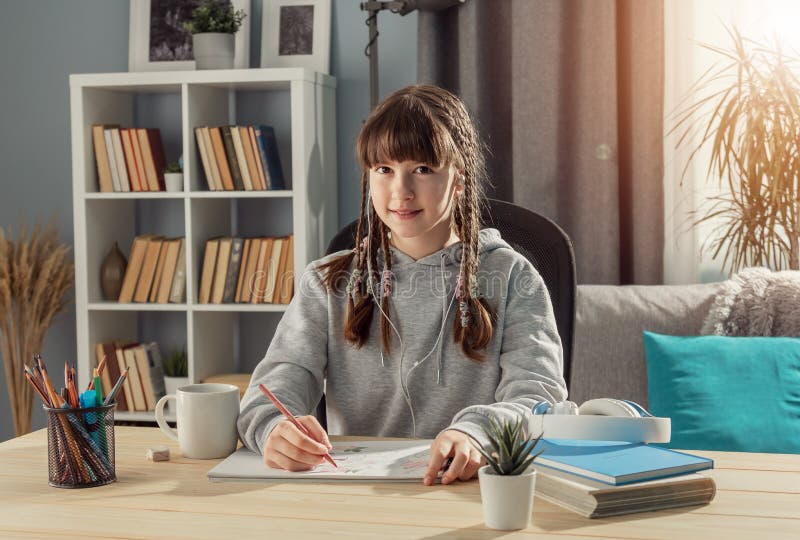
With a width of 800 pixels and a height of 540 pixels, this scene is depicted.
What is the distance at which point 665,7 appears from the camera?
9.22 ft

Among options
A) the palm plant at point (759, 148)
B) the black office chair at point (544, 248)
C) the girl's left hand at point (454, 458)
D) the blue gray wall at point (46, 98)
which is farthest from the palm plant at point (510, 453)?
the blue gray wall at point (46, 98)

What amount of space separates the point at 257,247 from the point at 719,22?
61.9 inches

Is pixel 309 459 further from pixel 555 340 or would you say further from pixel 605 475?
pixel 555 340

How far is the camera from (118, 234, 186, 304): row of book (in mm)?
3029

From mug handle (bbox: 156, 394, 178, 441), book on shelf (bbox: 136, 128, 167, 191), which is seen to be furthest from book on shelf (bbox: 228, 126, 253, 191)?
mug handle (bbox: 156, 394, 178, 441)

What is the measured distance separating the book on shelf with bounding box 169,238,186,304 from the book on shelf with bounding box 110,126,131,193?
251 millimetres

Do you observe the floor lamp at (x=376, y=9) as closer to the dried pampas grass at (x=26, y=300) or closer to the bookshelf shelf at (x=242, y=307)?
the bookshelf shelf at (x=242, y=307)

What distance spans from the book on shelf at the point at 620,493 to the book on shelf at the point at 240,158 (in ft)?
6.80

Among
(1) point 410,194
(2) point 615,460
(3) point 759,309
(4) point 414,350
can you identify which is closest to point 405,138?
(1) point 410,194

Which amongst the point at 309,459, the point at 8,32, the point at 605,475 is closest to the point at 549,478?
the point at 605,475

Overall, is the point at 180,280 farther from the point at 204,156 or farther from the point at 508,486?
the point at 508,486

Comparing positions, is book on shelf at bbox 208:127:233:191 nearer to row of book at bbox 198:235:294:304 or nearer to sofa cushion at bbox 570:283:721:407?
row of book at bbox 198:235:294:304

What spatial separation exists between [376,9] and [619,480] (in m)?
2.12

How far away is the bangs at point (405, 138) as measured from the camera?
146cm
